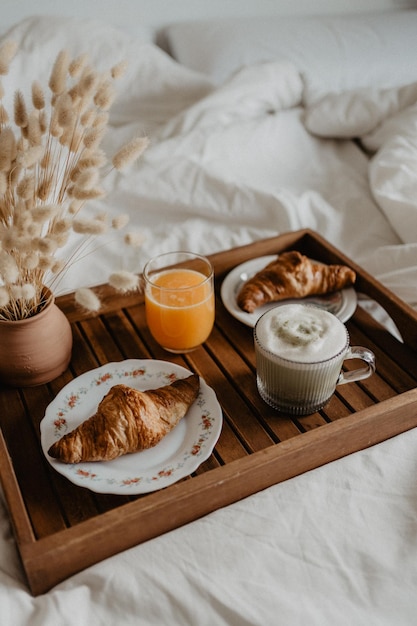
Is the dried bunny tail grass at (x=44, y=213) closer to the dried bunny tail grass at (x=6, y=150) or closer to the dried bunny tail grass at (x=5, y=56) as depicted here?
the dried bunny tail grass at (x=6, y=150)

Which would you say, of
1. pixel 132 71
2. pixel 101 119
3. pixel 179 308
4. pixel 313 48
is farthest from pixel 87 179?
pixel 313 48

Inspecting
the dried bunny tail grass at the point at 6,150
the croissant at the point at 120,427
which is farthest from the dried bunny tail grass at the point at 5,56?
the croissant at the point at 120,427

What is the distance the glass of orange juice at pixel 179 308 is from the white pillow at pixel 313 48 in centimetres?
97

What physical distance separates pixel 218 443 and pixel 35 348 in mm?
309

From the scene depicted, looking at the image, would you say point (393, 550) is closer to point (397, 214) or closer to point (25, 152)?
point (25, 152)

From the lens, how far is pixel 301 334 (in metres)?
0.89

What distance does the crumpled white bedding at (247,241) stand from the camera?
0.71m

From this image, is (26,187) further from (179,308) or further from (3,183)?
(179,308)

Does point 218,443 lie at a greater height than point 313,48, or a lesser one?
lesser

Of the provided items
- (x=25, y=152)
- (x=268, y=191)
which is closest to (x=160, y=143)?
(x=268, y=191)

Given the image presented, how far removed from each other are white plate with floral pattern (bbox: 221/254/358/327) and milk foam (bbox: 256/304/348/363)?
16 cm

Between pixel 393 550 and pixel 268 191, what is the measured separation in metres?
0.93

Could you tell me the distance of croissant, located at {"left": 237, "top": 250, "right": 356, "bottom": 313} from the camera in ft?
3.69

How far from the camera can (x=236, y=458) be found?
2.80 feet
